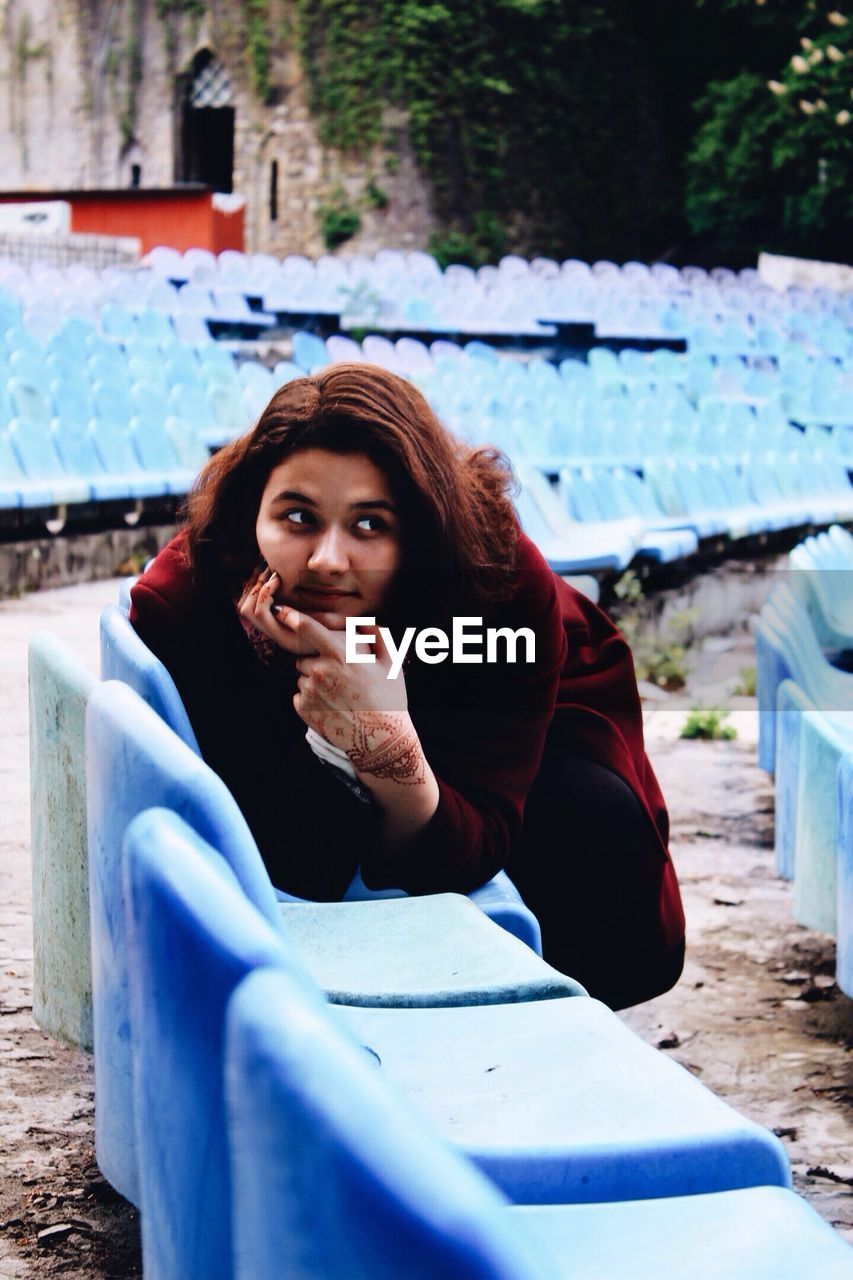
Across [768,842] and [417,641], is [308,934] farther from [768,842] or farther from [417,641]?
[768,842]

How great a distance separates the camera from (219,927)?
73cm

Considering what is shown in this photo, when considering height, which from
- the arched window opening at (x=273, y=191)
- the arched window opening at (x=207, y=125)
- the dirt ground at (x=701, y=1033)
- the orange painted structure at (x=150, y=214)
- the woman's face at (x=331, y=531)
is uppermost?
the arched window opening at (x=207, y=125)

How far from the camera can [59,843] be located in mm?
1688

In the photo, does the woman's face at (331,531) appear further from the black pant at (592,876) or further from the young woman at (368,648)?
the black pant at (592,876)

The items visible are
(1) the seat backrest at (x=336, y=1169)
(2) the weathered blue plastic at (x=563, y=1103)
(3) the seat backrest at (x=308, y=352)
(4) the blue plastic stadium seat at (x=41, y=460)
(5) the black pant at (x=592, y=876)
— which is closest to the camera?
(1) the seat backrest at (x=336, y=1169)

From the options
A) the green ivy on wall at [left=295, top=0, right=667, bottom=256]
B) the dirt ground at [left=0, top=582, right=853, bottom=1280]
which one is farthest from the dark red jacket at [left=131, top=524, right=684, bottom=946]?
the green ivy on wall at [left=295, top=0, right=667, bottom=256]

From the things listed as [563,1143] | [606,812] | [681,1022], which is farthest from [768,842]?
[563,1143]

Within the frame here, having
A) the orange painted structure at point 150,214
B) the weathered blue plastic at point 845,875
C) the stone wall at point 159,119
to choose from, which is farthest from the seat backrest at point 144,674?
the stone wall at point 159,119

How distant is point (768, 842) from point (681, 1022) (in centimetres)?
114

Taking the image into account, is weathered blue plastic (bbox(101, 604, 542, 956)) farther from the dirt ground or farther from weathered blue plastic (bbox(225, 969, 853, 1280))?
weathered blue plastic (bbox(225, 969, 853, 1280))

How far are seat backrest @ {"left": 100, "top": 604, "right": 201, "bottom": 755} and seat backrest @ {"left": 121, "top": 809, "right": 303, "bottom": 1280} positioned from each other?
Result: 0.60 metres

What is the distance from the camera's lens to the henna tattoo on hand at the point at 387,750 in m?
1.49

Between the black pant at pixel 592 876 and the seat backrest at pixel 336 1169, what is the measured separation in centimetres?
127

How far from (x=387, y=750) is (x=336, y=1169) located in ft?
2.97
